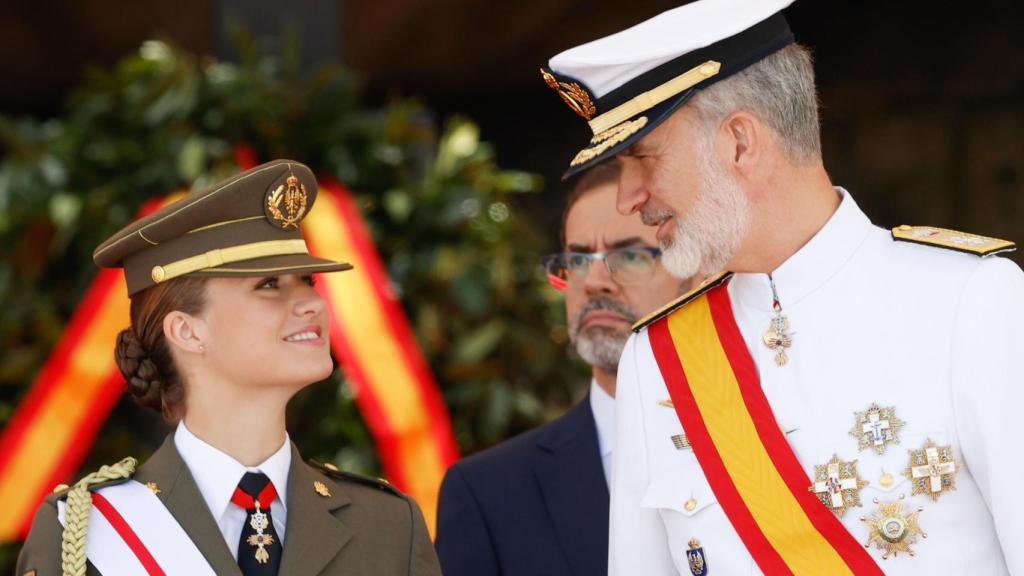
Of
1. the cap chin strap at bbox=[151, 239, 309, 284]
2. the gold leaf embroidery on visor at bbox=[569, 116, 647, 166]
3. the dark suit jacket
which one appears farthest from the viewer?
the dark suit jacket

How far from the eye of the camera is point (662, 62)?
213cm

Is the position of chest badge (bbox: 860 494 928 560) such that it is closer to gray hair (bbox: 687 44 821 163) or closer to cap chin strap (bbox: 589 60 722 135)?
gray hair (bbox: 687 44 821 163)

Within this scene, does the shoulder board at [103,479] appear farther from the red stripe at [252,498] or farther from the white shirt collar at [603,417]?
the white shirt collar at [603,417]

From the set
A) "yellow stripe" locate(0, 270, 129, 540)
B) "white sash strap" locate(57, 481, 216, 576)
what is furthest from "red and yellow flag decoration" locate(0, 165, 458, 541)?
"white sash strap" locate(57, 481, 216, 576)

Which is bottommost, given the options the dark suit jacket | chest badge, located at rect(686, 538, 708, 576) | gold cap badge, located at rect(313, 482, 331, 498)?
chest badge, located at rect(686, 538, 708, 576)

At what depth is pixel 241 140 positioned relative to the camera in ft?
16.1

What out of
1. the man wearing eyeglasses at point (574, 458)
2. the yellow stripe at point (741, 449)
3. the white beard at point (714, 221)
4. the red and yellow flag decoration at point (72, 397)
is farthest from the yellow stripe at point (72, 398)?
the white beard at point (714, 221)

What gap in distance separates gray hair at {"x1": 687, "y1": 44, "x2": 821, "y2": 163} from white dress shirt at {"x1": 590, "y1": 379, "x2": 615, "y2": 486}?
3.38 feet

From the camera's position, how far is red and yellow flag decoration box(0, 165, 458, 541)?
4.30 m

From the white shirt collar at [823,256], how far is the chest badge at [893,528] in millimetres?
350

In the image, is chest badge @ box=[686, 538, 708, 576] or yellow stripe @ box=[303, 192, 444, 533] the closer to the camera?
chest badge @ box=[686, 538, 708, 576]

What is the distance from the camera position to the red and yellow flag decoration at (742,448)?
6.54 ft

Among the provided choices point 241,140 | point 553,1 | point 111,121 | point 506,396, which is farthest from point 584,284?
point 553,1

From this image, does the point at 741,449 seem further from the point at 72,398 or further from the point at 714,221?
the point at 72,398
